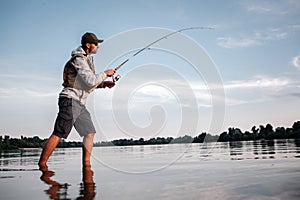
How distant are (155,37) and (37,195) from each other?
5260 mm

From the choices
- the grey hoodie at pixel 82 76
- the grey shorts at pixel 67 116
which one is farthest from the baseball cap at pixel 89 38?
the grey shorts at pixel 67 116

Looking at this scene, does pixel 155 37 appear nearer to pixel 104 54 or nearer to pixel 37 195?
pixel 104 54

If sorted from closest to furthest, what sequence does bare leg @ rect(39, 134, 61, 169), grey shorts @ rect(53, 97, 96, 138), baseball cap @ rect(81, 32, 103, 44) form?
bare leg @ rect(39, 134, 61, 169) < grey shorts @ rect(53, 97, 96, 138) < baseball cap @ rect(81, 32, 103, 44)

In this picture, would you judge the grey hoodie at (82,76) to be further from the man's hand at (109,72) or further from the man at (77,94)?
the man's hand at (109,72)

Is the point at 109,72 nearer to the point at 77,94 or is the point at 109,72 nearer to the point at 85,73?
the point at 85,73

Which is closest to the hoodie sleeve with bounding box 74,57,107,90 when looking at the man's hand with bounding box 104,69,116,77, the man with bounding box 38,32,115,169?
the man with bounding box 38,32,115,169

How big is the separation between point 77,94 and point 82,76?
1.08 feet

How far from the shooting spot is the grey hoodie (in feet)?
16.5

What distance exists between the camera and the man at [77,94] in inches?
196

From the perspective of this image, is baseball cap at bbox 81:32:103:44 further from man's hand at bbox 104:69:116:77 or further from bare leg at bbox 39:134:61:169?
bare leg at bbox 39:134:61:169

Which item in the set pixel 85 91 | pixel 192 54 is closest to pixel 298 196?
pixel 85 91

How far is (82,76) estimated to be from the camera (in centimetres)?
504

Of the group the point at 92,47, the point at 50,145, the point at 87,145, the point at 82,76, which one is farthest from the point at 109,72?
the point at 50,145

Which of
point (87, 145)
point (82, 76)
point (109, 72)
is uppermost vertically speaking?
point (109, 72)
